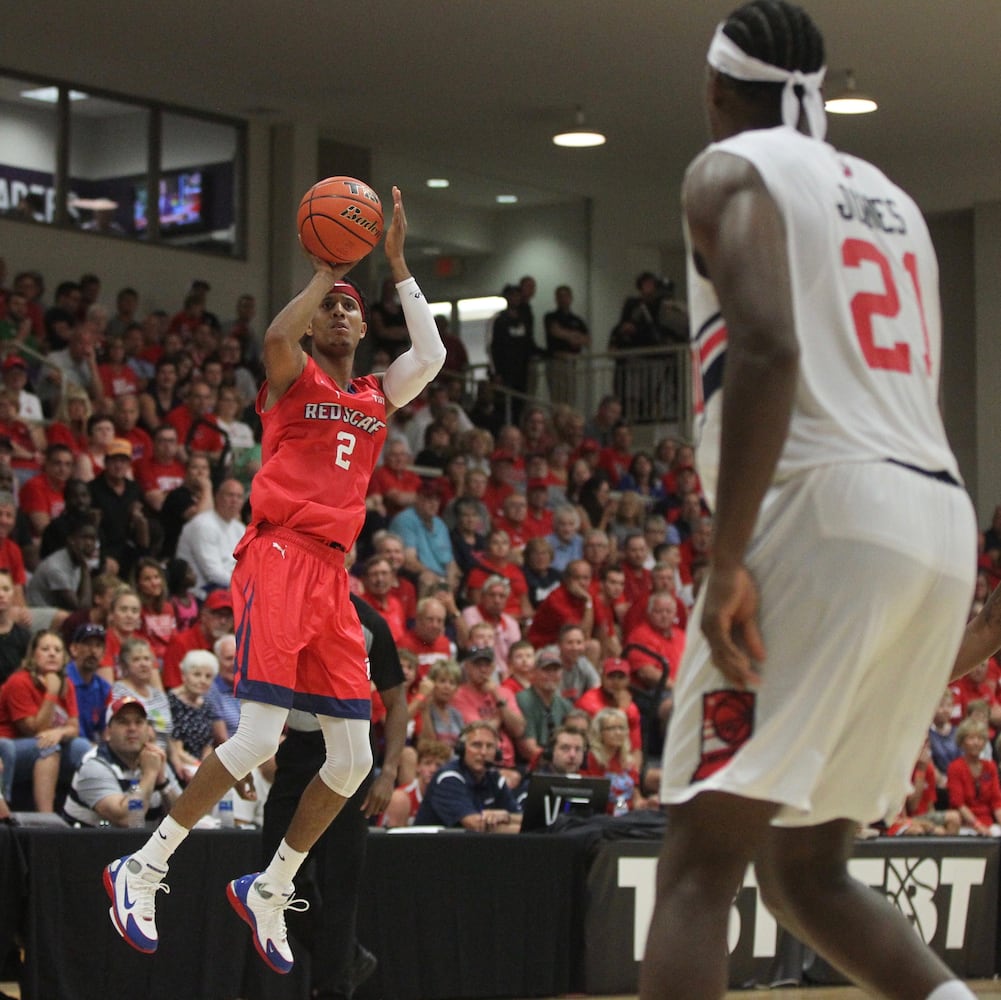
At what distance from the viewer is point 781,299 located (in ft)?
9.01

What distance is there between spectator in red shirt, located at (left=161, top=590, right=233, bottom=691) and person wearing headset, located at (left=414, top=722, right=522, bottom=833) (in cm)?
186

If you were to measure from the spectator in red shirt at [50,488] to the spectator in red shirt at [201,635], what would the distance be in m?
1.84

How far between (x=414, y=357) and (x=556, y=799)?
3.39m

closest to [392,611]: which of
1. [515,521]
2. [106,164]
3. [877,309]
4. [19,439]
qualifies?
[19,439]

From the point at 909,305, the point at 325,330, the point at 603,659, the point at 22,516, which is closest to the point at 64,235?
the point at 22,516

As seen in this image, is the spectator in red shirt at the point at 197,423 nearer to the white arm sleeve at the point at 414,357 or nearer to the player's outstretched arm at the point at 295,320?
the white arm sleeve at the point at 414,357

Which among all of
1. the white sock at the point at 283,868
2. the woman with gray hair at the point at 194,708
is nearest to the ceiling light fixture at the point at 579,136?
the woman with gray hair at the point at 194,708

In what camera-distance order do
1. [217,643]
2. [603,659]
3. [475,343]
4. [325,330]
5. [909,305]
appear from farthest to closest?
[475,343] < [603,659] < [217,643] < [325,330] < [909,305]

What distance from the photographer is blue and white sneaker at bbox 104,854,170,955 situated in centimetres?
522

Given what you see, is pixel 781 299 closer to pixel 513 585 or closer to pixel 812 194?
pixel 812 194

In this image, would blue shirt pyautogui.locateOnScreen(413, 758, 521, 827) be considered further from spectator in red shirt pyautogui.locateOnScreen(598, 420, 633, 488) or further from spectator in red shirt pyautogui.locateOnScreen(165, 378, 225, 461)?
spectator in red shirt pyautogui.locateOnScreen(598, 420, 633, 488)

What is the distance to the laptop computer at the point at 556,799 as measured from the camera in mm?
8398

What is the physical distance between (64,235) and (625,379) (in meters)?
6.53

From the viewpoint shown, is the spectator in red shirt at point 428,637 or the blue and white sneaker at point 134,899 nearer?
the blue and white sneaker at point 134,899
